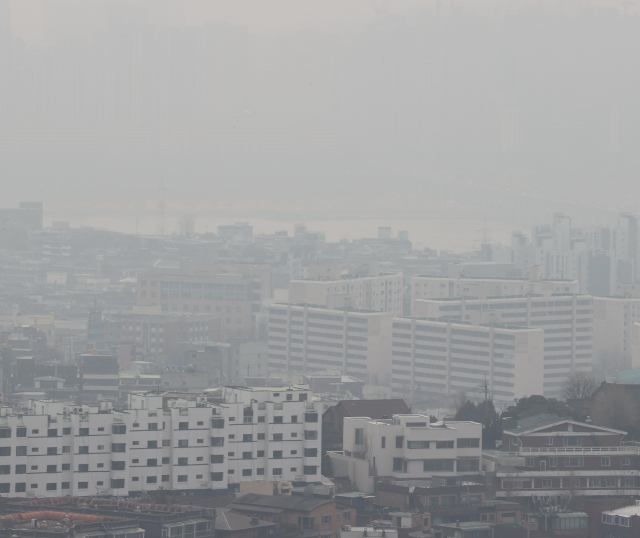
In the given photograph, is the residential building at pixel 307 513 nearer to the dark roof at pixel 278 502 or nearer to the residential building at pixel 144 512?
the dark roof at pixel 278 502

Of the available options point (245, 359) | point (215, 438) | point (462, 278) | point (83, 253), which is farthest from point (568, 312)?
point (83, 253)

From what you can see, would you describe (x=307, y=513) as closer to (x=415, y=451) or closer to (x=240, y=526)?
(x=240, y=526)

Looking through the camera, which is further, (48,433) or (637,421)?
(637,421)

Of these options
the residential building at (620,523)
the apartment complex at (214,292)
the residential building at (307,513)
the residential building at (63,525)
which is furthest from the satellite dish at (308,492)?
the apartment complex at (214,292)

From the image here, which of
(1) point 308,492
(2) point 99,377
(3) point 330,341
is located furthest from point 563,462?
(3) point 330,341

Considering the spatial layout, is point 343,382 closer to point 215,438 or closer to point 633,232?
point 215,438

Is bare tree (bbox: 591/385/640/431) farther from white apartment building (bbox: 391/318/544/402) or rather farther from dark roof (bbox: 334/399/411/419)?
white apartment building (bbox: 391/318/544/402)

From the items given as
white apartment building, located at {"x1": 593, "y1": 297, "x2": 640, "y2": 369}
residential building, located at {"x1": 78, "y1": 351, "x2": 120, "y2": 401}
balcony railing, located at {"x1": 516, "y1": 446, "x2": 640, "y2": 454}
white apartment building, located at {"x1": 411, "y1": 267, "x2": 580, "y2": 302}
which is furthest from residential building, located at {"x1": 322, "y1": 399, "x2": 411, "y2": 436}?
white apartment building, located at {"x1": 411, "y1": 267, "x2": 580, "y2": 302}
